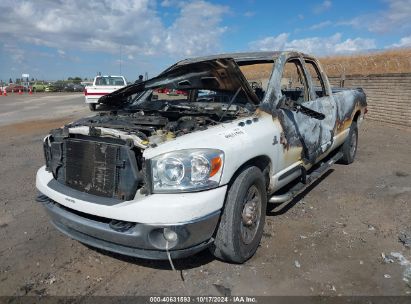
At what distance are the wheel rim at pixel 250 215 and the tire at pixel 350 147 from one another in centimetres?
365

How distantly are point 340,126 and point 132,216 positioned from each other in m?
4.16

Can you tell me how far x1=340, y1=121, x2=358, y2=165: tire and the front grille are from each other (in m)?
4.76

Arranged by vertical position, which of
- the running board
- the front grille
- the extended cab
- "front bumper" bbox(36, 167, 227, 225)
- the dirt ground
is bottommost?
the dirt ground

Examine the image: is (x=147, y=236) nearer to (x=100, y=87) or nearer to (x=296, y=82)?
A: (x=296, y=82)

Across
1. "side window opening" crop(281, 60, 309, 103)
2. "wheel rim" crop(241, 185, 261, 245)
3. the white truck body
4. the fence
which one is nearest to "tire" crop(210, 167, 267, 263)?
"wheel rim" crop(241, 185, 261, 245)

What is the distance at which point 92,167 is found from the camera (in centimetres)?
318

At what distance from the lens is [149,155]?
2916 millimetres

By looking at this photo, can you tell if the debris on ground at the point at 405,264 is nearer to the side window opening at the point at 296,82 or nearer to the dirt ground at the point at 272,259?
the dirt ground at the point at 272,259

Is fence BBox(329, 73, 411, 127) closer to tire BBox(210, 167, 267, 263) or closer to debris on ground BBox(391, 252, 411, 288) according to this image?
debris on ground BBox(391, 252, 411, 288)

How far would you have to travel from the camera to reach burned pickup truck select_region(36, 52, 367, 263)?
113 inches

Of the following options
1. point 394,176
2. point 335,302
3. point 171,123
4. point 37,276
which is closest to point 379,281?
point 335,302

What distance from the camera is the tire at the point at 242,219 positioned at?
123 inches

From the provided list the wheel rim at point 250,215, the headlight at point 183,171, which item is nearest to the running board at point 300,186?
the wheel rim at point 250,215

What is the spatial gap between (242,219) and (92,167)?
1344mm
